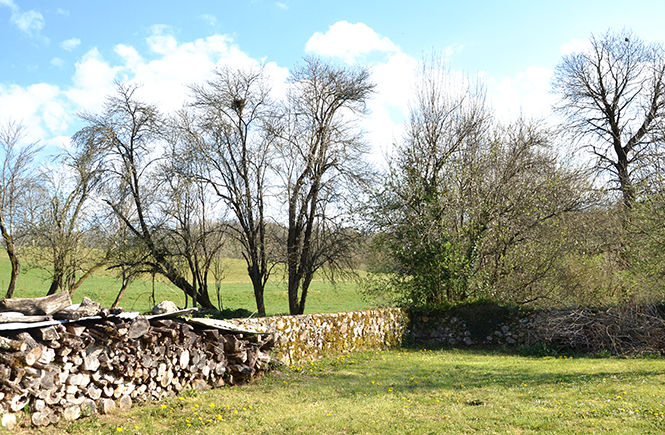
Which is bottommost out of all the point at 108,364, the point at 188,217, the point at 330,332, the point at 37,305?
the point at 330,332

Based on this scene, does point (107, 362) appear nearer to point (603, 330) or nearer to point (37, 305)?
point (37, 305)

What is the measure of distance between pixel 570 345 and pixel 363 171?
28.3ft

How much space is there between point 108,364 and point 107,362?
0.10ft

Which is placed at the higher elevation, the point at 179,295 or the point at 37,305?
the point at 37,305

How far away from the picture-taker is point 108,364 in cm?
601

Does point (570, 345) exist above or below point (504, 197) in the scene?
below

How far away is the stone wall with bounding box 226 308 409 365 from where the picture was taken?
9148 millimetres

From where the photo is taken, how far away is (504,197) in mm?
14820

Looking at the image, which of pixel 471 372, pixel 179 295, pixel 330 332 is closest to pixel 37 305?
pixel 330 332

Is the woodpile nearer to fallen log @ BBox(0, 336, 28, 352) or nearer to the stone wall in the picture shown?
fallen log @ BBox(0, 336, 28, 352)

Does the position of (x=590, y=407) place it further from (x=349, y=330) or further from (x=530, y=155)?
(x=530, y=155)

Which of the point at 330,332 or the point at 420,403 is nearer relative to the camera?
the point at 420,403

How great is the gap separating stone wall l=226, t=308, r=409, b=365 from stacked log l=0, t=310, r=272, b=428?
91 centimetres

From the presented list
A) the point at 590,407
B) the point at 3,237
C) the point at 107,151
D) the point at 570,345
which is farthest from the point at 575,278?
the point at 3,237
